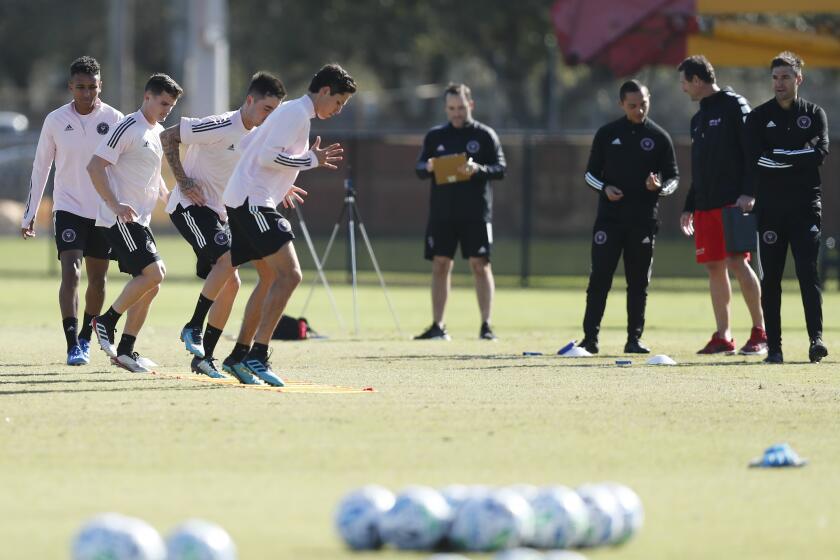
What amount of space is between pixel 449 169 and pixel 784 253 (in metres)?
3.81

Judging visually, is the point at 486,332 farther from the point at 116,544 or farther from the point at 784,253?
the point at 116,544

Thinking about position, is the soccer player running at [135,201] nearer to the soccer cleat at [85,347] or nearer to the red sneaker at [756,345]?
the soccer cleat at [85,347]

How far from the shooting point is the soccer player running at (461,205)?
50.8 ft

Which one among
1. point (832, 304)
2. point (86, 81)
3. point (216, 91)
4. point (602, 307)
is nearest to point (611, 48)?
point (832, 304)

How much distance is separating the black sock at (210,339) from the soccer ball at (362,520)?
5.77 m

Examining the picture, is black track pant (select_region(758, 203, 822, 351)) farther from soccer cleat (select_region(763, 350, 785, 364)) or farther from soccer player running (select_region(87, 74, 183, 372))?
soccer player running (select_region(87, 74, 183, 372))

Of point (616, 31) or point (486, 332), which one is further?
point (616, 31)

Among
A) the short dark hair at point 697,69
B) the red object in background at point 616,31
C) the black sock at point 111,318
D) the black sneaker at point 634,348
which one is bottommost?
the black sneaker at point 634,348

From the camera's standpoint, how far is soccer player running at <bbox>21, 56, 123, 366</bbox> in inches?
486

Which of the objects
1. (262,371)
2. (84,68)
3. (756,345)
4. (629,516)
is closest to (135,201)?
(84,68)

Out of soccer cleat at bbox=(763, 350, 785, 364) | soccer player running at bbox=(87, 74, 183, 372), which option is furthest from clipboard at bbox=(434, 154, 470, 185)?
soccer player running at bbox=(87, 74, 183, 372)

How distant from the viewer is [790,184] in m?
12.6

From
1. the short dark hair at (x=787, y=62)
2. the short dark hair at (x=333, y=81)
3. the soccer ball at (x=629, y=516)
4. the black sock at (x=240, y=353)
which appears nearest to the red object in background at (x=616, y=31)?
the short dark hair at (x=787, y=62)

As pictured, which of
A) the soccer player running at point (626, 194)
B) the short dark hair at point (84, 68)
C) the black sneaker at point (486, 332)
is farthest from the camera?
the black sneaker at point (486, 332)
